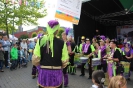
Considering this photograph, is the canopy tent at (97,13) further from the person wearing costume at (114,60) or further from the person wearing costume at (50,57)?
the person wearing costume at (50,57)

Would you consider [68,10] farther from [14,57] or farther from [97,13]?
[97,13]

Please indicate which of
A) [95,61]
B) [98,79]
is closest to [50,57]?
[98,79]

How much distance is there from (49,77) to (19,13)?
14171mm

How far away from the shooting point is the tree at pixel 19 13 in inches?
625

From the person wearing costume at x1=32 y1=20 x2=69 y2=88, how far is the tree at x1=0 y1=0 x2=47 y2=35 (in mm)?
12217

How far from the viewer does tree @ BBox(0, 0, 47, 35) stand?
52.1 feet

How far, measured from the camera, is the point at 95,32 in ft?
47.1

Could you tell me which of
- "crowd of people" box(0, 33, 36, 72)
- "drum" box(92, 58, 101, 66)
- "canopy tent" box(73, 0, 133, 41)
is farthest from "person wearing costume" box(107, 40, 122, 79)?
"crowd of people" box(0, 33, 36, 72)

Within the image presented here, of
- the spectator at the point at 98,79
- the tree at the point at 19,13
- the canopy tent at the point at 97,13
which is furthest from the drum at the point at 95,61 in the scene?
the tree at the point at 19,13

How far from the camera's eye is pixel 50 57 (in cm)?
336

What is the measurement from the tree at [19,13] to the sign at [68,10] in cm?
734

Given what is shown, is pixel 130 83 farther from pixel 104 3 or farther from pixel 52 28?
pixel 104 3

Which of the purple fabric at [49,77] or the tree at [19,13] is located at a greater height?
the tree at [19,13]

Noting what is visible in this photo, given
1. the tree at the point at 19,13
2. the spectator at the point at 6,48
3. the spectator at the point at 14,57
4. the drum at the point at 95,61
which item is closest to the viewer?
the drum at the point at 95,61
